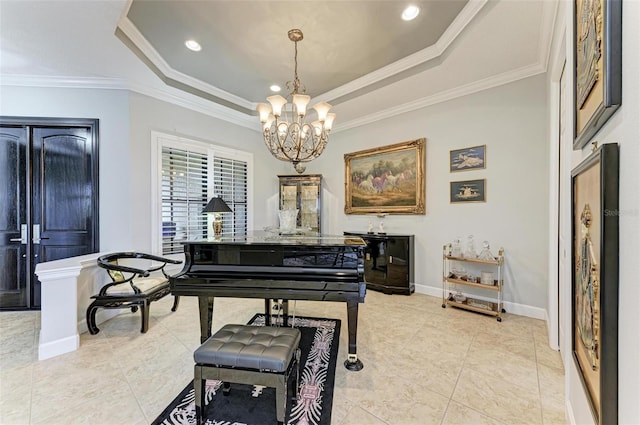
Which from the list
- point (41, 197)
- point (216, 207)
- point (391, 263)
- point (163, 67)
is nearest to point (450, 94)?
point (391, 263)

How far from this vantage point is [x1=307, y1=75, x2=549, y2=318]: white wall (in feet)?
10.6

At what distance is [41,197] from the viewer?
137 inches

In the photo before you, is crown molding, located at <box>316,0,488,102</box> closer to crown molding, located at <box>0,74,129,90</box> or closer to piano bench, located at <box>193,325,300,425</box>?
crown molding, located at <box>0,74,129,90</box>

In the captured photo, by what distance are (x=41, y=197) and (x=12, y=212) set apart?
1.27 feet

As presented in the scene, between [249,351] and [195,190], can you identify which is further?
[195,190]

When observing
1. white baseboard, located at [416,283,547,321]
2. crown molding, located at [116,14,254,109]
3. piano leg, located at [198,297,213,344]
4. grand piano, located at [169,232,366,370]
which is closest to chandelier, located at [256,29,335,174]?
grand piano, located at [169,232,366,370]

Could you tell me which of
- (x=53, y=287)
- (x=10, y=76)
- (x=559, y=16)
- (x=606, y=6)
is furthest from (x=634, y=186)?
(x=10, y=76)

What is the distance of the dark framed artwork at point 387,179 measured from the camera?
14.0 feet

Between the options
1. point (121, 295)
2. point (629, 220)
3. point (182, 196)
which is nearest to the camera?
point (629, 220)

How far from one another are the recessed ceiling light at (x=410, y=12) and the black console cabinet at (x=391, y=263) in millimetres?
2836

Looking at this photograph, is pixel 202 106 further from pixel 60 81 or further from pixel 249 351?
pixel 249 351

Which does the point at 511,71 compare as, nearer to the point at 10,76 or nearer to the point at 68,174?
the point at 68,174

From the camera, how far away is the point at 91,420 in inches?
66.1

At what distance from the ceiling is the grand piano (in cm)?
227
